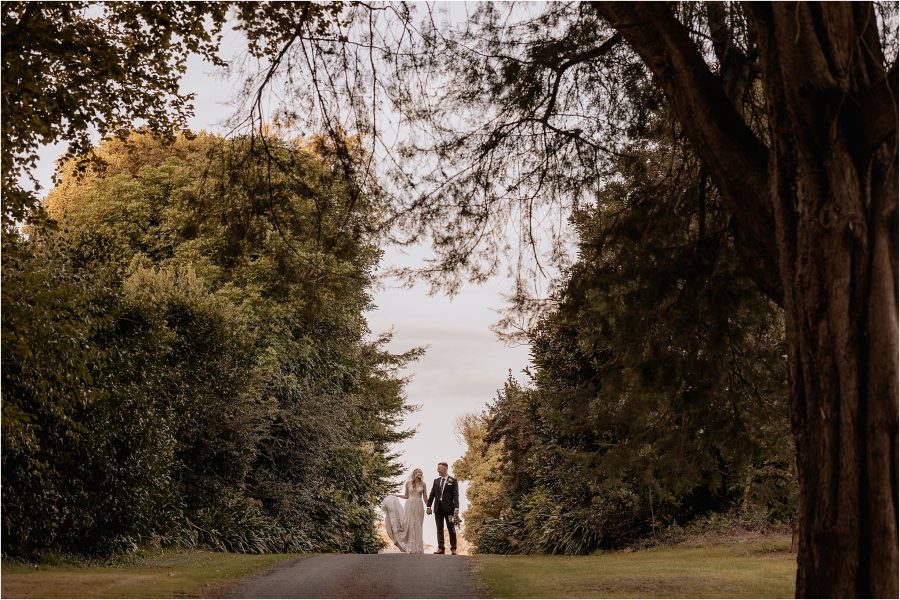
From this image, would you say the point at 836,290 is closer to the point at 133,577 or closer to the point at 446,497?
the point at 133,577

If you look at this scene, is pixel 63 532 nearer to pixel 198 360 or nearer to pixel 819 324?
pixel 198 360

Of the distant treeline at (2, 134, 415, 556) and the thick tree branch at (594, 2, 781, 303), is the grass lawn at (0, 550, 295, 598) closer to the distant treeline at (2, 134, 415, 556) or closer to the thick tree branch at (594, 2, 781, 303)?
the distant treeline at (2, 134, 415, 556)

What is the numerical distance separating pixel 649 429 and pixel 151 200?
21.0 m

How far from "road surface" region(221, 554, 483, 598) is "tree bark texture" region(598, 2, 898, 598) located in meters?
5.20

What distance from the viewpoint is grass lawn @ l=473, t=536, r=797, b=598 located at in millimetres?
10586

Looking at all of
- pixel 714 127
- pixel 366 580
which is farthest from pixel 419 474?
pixel 714 127

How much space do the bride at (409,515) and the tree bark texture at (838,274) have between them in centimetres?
1451

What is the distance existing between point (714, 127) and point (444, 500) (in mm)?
13106

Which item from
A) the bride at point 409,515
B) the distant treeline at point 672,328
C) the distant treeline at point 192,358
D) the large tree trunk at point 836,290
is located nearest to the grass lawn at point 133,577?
the distant treeline at point 192,358

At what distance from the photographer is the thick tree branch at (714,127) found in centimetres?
775

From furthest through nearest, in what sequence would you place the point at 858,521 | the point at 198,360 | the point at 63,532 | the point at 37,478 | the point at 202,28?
the point at 198,360
the point at 63,532
the point at 37,478
the point at 202,28
the point at 858,521

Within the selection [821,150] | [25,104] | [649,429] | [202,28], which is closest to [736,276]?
[649,429]

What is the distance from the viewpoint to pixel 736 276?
1016cm

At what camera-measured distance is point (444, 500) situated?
19422 millimetres
